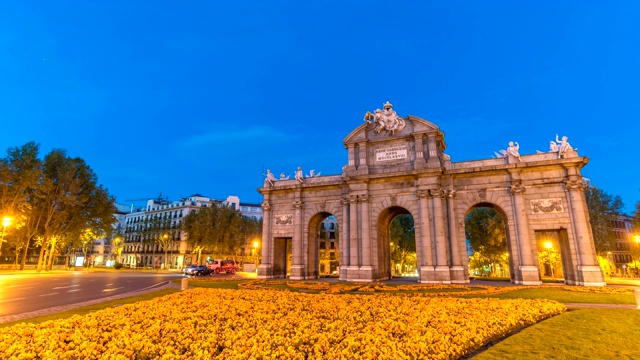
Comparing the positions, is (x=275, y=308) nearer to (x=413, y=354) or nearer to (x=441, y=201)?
(x=413, y=354)

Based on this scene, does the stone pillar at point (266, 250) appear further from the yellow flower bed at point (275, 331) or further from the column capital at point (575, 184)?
the column capital at point (575, 184)

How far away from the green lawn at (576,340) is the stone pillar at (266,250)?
29.9 metres

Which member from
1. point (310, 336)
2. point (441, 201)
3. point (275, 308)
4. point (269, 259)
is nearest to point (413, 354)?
point (310, 336)

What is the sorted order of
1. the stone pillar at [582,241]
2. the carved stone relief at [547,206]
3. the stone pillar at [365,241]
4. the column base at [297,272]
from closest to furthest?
1. the stone pillar at [582,241]
2. the carved stone relief at [547,206]
3. the stone pillar at [365,241]
4. the column base at [297,272]

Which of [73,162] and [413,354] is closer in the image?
[413,354]

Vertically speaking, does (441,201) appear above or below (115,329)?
above

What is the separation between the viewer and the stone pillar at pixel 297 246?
37.3 metres

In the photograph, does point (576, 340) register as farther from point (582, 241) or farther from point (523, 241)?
point (582, 241)

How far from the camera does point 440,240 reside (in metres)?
31.6

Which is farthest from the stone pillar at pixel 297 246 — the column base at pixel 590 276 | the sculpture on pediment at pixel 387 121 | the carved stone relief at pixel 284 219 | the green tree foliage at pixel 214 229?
the green tree foliage at pixel 214 229

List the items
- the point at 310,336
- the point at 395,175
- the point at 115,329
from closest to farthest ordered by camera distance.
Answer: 1. the point at 310,336
2. the point at 115,329
3. the point at 395,175

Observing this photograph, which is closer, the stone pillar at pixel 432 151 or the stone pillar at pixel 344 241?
the stone pillar at pixel 432 151

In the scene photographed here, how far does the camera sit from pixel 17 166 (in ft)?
146

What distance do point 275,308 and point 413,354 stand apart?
7599mm
